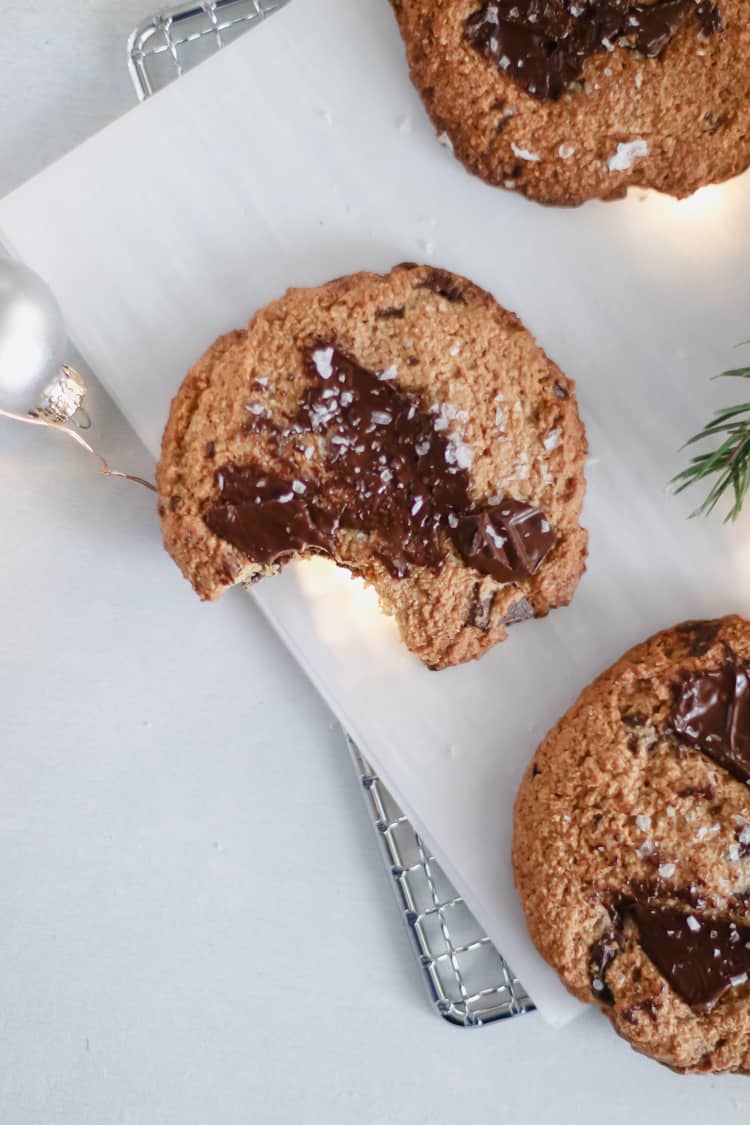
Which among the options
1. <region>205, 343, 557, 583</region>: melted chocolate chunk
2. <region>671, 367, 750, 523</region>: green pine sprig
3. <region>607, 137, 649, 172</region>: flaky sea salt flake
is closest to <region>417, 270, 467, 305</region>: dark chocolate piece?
<region>205, 343, 557, 583</region>: melted chocolate chunk

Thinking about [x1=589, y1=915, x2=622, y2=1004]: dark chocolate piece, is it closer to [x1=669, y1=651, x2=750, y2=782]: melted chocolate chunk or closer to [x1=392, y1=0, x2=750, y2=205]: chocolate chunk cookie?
[x1=669, y1=651, x2=750, y2=782]: melted chocolate chunk

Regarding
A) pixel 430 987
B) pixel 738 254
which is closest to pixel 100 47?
pixel 738 254

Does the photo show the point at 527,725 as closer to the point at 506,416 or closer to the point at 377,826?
the point at 377,826

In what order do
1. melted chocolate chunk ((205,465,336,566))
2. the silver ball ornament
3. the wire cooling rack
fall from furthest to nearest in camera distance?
the wire cooling rack < melted chocolate chunk ((205,465,336,566)) < the silver ball ornament

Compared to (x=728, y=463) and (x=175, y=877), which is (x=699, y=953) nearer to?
(x=728, y=463)

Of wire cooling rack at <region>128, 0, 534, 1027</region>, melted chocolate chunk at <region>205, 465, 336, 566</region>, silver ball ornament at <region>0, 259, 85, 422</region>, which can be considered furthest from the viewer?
wire cooling rack at <region>128, 0, 534, 1027</region>

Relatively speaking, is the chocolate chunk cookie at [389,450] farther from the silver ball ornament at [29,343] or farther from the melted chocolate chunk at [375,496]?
the silver ball ornament at [29,343]

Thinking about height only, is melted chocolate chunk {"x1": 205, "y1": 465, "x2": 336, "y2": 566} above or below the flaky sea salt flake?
below
